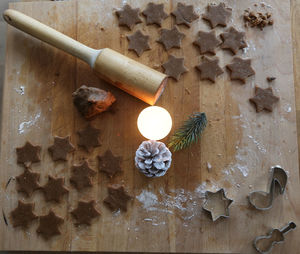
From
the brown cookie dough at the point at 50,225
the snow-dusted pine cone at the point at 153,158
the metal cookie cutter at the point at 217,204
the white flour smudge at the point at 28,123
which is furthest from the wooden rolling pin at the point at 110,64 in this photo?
the brown cookie dough at the point at 50,225

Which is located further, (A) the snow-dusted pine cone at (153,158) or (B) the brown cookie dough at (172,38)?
(B) the brown cookie dough at (172,38)

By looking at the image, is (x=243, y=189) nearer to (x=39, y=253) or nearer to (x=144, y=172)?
(x=144, y=172)

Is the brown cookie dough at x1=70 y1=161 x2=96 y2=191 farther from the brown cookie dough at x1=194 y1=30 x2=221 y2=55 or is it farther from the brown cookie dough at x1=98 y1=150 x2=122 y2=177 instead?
the brown cookie dough at x1=194 y1=30 x2=221 y2=55

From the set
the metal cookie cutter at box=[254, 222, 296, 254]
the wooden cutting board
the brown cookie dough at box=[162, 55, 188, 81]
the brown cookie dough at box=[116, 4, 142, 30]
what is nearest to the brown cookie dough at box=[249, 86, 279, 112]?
the wooden cutting board

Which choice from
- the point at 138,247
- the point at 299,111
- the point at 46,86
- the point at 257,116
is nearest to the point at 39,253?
the point at 138,247

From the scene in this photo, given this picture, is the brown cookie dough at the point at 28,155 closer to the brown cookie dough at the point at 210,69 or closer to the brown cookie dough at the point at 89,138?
the brown cookie dough at the point at 89,138

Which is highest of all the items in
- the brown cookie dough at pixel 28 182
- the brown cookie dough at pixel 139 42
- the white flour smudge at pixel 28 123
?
the brown cookie dough at pixel 139 42
